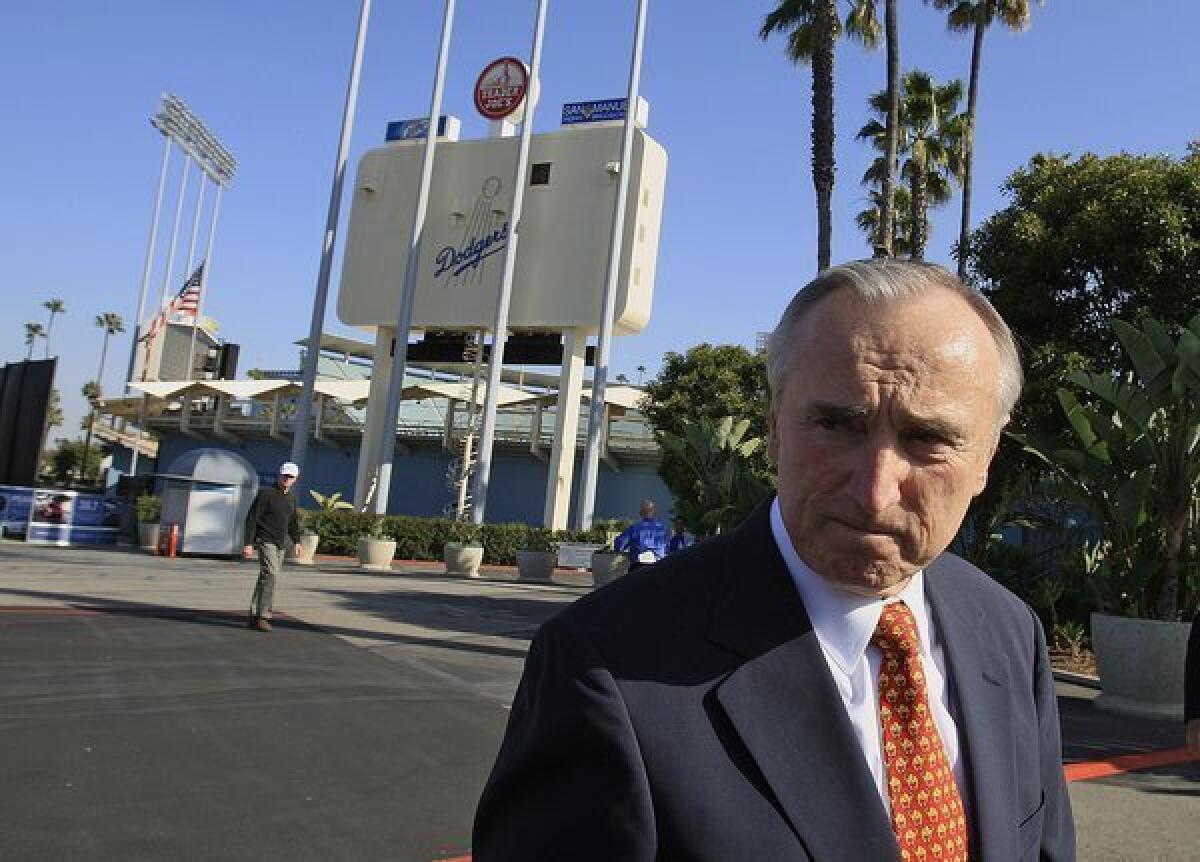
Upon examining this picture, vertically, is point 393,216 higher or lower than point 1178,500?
higher

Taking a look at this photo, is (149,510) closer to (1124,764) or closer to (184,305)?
(184,305)

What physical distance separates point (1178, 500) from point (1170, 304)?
5.20 m

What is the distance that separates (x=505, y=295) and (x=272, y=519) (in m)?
17.6

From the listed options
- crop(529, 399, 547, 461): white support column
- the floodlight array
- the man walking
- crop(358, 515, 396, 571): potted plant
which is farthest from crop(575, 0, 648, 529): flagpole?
the floodlight array

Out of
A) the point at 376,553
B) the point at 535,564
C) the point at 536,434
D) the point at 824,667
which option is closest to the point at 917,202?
the point at 535,564

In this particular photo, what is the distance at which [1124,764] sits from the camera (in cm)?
657

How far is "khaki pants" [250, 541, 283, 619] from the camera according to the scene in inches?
400

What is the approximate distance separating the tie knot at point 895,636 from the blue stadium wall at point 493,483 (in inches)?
1316

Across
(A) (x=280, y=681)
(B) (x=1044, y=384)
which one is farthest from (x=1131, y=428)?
(A) (x=280, y=681)

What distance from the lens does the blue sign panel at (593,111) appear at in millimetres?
28797

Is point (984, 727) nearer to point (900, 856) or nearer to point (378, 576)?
point (900, 856)

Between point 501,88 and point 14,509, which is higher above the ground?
point 501,88

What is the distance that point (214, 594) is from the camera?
13734mm

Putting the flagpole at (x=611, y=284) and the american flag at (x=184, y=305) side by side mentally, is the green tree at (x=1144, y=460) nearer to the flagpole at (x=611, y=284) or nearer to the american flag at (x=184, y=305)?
the flagpole at (x=611, y=284)
